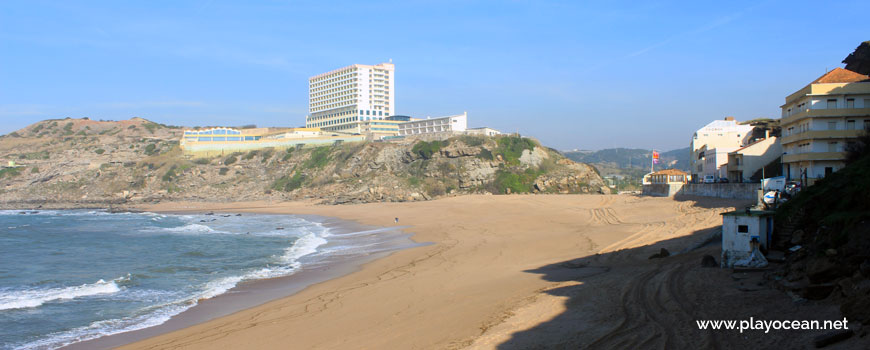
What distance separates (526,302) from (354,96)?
8820 centimetres

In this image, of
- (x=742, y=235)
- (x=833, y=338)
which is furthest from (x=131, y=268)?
(x=833, y=338)

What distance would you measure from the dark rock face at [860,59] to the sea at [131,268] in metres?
28.3

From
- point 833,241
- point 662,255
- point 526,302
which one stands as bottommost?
point 526,302

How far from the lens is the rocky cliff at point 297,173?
56781 millimetres

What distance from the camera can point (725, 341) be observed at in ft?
22.2

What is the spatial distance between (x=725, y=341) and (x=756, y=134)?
41391 mm

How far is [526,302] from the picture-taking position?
1038cm

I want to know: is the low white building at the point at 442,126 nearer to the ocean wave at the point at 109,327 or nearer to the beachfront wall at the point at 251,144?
the beachfront wall at the point at 251,144

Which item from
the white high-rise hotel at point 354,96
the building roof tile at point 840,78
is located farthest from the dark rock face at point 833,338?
the white high-rise hotel at point 354,96

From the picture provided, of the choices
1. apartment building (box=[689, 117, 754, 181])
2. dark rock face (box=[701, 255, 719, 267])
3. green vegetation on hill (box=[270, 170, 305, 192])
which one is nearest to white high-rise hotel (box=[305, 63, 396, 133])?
green vegetation on hill (box=[270, 170, 305, 192])

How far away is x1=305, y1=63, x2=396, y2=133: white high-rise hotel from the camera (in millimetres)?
93438

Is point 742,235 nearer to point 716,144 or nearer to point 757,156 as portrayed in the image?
point 757,156

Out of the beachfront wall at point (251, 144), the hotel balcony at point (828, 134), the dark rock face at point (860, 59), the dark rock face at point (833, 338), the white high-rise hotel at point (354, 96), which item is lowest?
the dark rock face at point (833, 338)

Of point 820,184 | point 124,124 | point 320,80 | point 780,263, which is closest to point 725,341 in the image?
point 780,263
